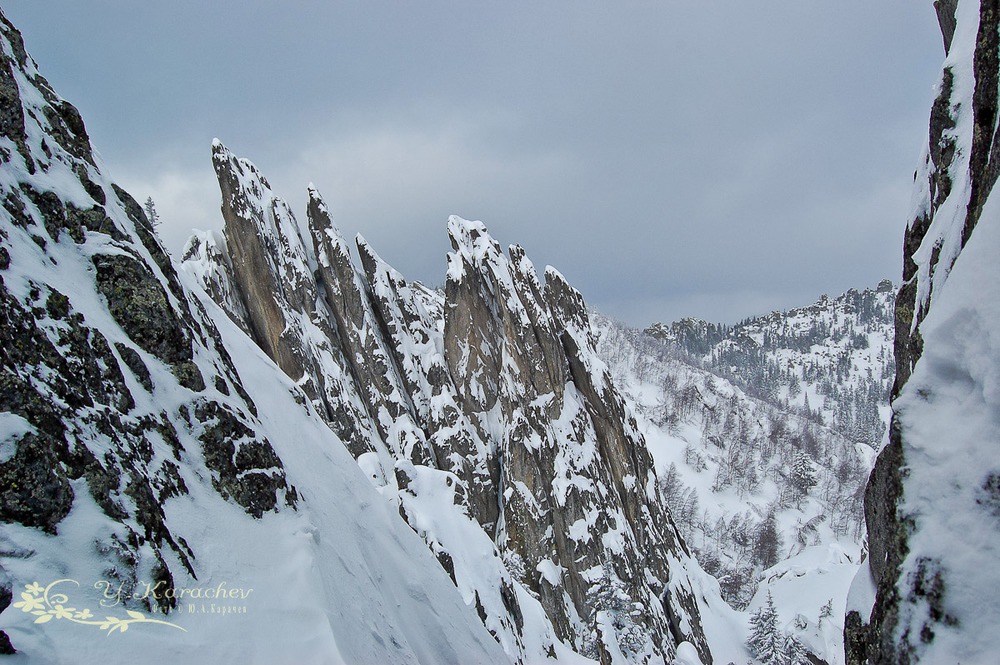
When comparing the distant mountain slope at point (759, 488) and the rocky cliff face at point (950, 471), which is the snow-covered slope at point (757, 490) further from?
the rocky cliff face at point (950, 471)

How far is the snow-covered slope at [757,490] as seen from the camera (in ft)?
177

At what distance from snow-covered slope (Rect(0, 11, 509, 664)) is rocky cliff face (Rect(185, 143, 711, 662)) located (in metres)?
20.9

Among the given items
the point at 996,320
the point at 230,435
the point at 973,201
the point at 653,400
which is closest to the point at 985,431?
the point at 996,320

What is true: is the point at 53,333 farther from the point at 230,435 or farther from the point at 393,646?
the point at 393,646

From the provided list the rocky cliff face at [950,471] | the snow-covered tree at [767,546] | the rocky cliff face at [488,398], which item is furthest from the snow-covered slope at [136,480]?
the snow-covered tree at [767,546]

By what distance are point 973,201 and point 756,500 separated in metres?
119

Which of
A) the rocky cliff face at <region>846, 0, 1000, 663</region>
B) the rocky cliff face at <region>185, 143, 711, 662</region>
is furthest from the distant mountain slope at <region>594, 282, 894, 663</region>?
the rocky cliff face at <region>846, 0, 1000, 663</region>

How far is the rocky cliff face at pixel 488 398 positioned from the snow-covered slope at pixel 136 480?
824 inches

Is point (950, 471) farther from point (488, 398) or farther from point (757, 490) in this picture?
point (757, 490)

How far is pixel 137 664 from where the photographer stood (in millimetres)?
6590

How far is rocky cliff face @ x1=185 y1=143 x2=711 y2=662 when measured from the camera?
3600cm

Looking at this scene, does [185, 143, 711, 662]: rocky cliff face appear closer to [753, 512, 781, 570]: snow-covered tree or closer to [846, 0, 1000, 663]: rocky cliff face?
[846, 0, 1000, 663]: rocky cliff face

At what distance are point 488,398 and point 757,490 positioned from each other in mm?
94369

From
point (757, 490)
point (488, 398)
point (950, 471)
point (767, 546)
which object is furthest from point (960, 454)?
point (757, 490)
